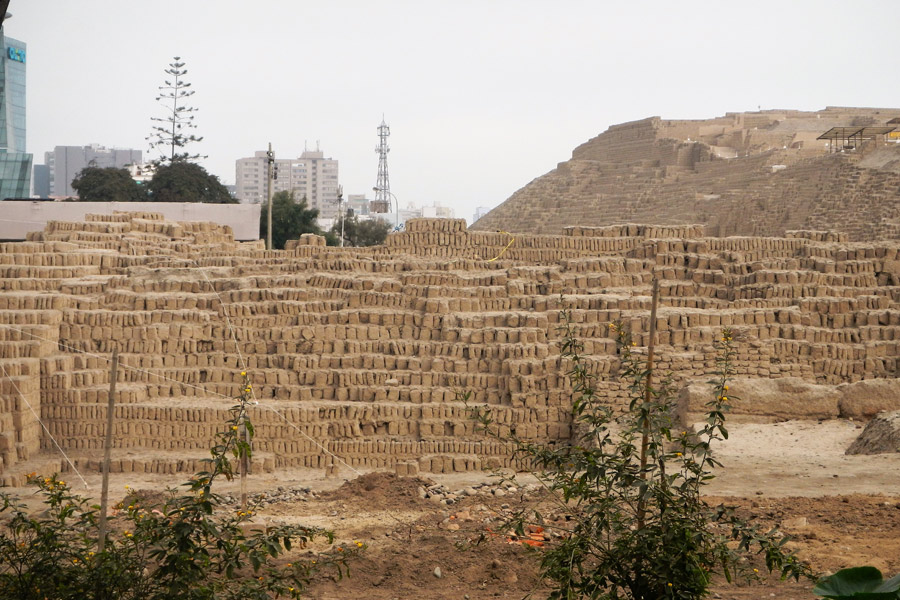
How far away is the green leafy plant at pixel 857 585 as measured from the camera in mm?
2818

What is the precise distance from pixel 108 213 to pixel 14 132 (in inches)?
1094

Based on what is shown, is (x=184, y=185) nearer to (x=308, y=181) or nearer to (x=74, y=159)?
(x=308, y=181)

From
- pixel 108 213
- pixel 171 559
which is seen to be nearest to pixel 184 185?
pixel 108 213

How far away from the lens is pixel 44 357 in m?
14.6

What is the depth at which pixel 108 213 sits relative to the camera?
28.2 m

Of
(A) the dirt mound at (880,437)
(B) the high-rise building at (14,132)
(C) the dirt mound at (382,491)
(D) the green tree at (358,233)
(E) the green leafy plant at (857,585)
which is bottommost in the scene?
(C) the dirt mound at (382,491)

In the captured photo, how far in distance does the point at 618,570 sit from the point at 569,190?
3061cm

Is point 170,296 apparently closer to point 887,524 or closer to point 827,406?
point 827,406

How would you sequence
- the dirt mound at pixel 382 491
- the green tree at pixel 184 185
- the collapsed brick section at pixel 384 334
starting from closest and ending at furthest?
1. the dirt mound at pixel 382 491
2. the collapsed brick section at pixel 384 334
3. the green tree at pixel 184 185

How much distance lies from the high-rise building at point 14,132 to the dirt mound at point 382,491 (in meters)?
31.8

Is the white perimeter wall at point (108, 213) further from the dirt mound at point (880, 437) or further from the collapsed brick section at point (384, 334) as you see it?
the dirt mound at point (880, 437)

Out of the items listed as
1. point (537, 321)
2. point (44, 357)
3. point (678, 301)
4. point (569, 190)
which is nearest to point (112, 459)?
point (44, 357)

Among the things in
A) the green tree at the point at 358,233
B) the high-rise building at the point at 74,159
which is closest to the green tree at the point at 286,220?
the green tree at the point at 358,233

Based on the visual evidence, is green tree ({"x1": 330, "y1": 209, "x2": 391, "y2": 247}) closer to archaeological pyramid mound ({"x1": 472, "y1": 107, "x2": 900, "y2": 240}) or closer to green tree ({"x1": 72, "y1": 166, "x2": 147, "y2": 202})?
archaeological pyramid mound ({"x1": 472, "y1": 107, "x2": 900, "y2": 240})
